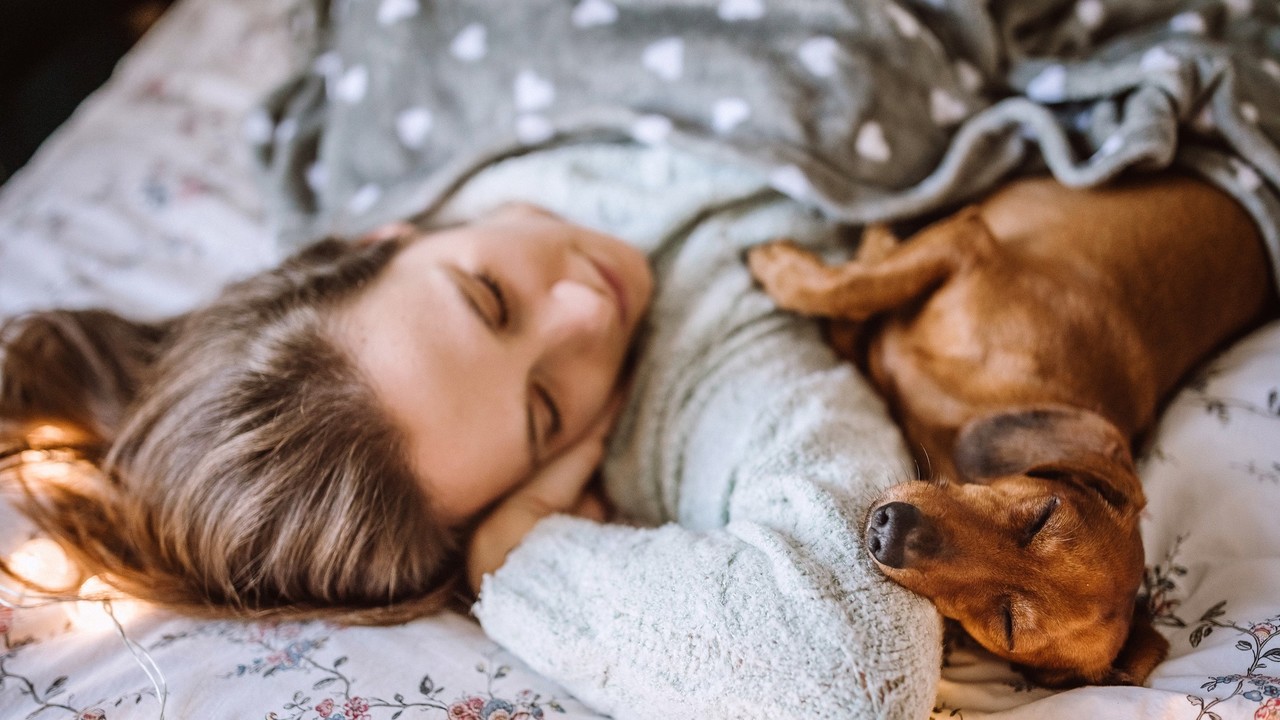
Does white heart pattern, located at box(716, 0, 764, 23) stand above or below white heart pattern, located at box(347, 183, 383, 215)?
above

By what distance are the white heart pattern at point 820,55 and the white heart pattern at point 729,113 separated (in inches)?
5.6

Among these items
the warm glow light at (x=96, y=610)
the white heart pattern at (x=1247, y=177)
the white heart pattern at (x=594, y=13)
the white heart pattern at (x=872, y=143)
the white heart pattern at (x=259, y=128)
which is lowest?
the warm glow light at (x=96, y=610)

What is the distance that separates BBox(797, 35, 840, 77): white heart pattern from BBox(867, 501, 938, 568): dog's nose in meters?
0.94

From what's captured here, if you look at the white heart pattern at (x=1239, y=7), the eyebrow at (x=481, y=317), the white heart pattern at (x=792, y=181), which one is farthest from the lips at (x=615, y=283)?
the white heart pattern at (x=1239, y=7)

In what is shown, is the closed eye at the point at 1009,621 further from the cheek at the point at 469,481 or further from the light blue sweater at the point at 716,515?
the cheek at the point at 469,481

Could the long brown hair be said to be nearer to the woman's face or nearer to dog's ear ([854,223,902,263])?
the woman's face

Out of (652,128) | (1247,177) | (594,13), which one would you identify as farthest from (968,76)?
(594,13)

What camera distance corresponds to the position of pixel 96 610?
3.84 ft

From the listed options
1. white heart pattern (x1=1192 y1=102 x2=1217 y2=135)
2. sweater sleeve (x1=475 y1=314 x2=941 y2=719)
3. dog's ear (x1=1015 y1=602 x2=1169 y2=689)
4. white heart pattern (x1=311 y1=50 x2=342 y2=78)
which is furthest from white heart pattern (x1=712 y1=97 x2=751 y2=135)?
dog's ear (x1=1015 y1=602 x2=1169 y2=689)

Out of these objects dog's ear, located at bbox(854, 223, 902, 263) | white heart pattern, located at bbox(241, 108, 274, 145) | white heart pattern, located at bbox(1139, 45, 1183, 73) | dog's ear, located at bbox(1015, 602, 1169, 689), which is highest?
white heart pattern, located at bbox(241, 108, 274, 145)

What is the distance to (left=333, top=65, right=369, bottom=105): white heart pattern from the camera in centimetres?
189

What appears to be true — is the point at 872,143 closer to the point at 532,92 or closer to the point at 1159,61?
the point at 1159,61

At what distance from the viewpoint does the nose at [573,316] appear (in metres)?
1.35

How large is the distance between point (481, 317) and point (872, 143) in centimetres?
81
